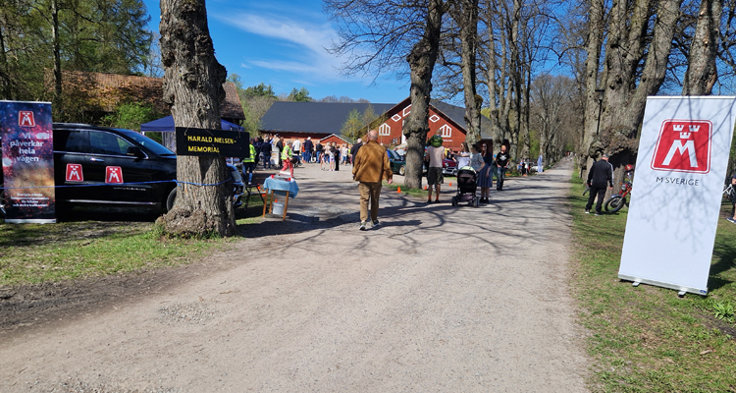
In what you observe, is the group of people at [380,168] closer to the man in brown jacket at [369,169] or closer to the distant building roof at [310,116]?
the man in brown jacket at [369,169]

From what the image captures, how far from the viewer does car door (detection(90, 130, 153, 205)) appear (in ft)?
28.0

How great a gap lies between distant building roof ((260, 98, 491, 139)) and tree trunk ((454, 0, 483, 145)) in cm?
4229

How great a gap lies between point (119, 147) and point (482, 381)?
8.28 m

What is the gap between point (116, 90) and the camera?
32750 mm

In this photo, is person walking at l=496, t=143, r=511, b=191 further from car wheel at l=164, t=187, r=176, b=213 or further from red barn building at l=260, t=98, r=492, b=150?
red barn building at l=260, t=98, r=492, b=150

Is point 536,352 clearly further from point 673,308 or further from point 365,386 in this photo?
point 673,308

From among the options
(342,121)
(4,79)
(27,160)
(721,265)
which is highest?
(342,121)

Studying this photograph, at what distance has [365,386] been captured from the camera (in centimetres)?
316

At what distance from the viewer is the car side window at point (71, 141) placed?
8.47 metres

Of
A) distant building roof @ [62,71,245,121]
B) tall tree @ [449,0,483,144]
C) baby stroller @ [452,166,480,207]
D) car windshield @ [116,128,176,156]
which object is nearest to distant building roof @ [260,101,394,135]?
distant building roof @ [62,71,245,121]

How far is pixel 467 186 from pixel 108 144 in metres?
8.70

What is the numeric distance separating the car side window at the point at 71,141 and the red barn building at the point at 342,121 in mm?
51021

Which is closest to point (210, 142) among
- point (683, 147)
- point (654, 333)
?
point (654, 333)

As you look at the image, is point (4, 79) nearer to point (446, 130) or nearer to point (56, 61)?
point (56, 61)
